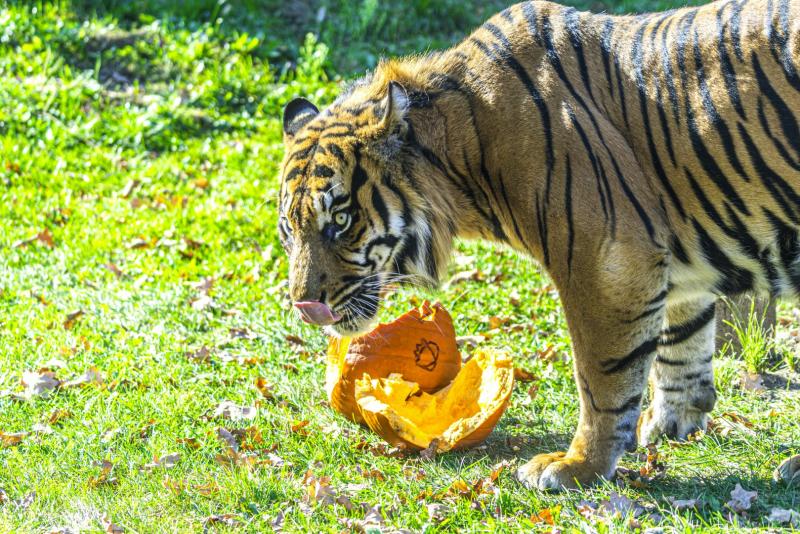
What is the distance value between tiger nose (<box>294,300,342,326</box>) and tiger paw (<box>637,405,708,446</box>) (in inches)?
67.7

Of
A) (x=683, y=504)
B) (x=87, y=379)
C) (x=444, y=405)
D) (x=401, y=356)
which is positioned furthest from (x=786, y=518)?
(x=87, y=379)

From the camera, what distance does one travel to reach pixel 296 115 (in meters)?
5.09

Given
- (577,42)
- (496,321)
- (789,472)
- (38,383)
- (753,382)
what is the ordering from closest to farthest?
(789,472) → (577,42) → (753,382) → (38,383) → (496,321)

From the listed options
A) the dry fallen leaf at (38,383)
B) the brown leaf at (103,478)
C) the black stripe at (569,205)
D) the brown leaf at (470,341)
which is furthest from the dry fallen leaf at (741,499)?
the dry fallen leaf at (38,383)

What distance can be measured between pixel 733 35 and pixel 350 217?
180 cm

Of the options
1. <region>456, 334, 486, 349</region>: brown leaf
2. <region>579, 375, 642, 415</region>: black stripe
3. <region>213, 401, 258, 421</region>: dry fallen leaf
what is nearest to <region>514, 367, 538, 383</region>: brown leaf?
<region>456, 334, 486, 349</region>: brown leaf

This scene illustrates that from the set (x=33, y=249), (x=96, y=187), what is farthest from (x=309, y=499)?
(x=96, y=187)

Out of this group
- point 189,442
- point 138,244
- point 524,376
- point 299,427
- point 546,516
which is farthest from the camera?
point 138,244

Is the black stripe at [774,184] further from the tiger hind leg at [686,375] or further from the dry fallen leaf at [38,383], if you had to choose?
the dry fallen leaf at [38,383]

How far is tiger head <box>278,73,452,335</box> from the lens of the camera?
14.9 ft

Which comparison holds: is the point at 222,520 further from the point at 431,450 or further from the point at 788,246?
the point at 788,246

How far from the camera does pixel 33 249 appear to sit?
309 inches

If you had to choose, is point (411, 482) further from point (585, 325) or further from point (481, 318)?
point (481, 318)

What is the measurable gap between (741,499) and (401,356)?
177cm
